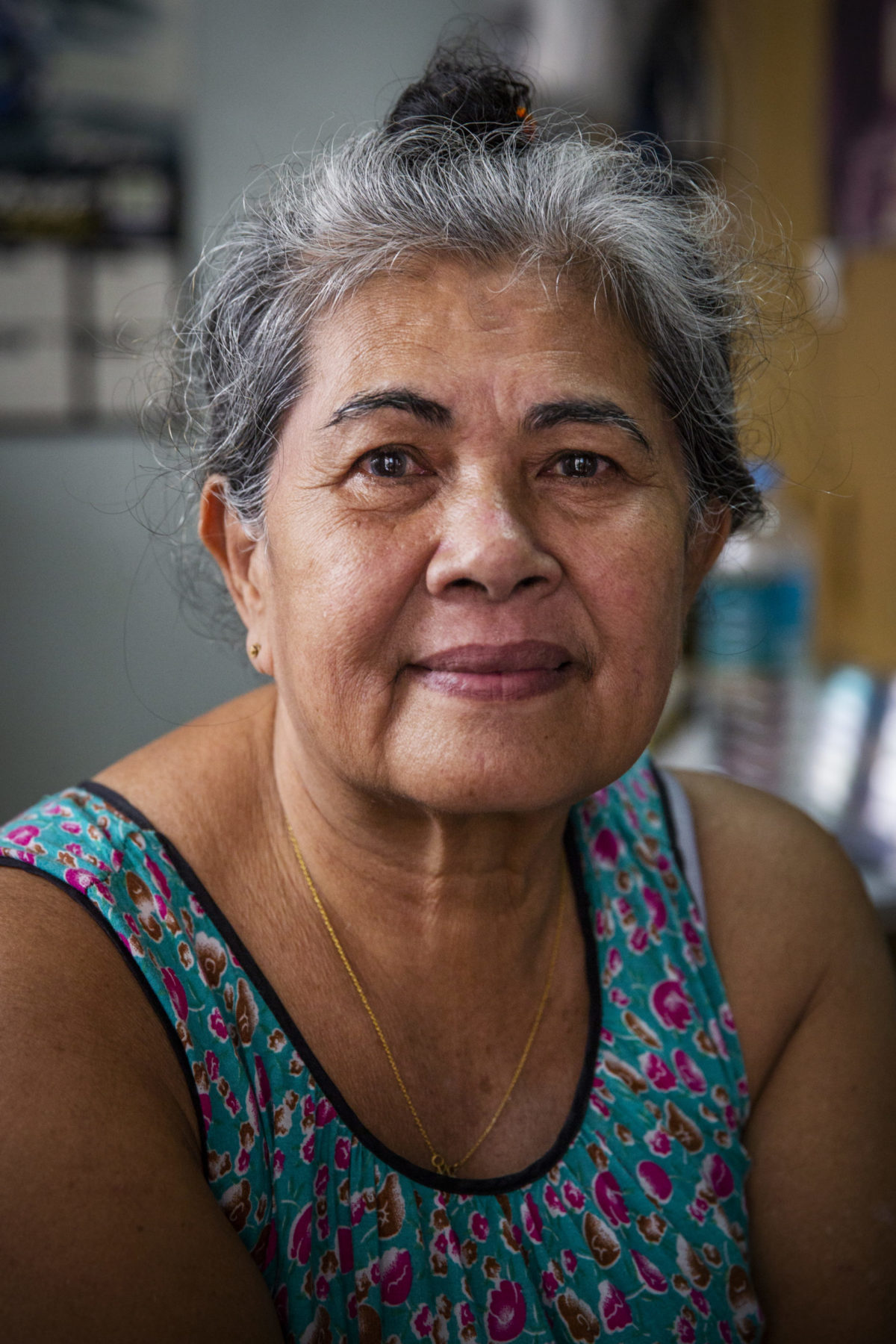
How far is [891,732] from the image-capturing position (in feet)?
7.67

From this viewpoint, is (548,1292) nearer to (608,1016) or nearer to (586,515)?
(608,1016)

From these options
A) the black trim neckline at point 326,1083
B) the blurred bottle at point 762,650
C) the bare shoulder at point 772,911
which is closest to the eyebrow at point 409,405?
the black trim neckline at point 326,1083

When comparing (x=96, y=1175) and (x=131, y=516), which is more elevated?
(x=131, y=516)

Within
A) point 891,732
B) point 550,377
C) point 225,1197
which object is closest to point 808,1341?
point 225,1197

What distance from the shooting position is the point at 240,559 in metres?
1.15

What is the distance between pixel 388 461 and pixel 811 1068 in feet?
2.48

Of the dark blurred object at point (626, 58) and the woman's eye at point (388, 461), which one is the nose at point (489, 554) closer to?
the woman's eye at point (388, 461)

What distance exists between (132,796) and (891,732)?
69.7 inches

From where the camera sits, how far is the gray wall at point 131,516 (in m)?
3.19

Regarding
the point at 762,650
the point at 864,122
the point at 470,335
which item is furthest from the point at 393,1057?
the point at 864,122

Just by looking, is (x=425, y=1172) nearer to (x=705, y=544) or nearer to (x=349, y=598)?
(x=349, y=598)

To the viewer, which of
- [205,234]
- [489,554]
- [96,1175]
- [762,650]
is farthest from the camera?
[205,234]

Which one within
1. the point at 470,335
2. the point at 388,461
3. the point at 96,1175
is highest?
the point at 470,335

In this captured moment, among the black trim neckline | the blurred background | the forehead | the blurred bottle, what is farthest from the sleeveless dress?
the blurred background
